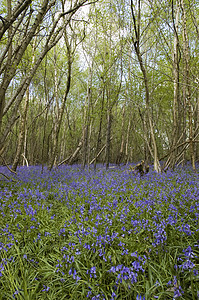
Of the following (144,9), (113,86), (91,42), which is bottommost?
(113,86)

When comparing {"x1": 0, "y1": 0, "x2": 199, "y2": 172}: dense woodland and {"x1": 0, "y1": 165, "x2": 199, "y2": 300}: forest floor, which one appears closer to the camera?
{"x1": 0, "y1": 165, "x2": 199, "y2": 300}: forest floor

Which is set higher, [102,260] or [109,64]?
[109,64]

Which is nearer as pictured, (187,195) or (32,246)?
(32,246)

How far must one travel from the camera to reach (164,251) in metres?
2.58

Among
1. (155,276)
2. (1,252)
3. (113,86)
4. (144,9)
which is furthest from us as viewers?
(144,9)

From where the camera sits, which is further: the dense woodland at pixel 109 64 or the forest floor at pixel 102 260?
the dense woodland at pixel 109 64

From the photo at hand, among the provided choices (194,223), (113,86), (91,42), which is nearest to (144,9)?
(91,42)

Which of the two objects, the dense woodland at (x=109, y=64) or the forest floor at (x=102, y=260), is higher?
the dense woodland at (x=109, y=64)

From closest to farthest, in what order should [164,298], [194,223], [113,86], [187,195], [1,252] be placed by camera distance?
[164,298], [1,252], [194,223], [187,195], [113,86]

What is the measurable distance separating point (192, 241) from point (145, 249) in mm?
831

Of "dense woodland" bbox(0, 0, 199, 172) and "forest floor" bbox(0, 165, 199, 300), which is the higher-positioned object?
"dense woodland" bbox(0, 0, 199, 172)

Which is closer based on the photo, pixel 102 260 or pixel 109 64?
pixel 102 260

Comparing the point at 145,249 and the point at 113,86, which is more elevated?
the point at 113,86

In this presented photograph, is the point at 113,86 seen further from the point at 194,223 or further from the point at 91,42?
the point at 194,223
